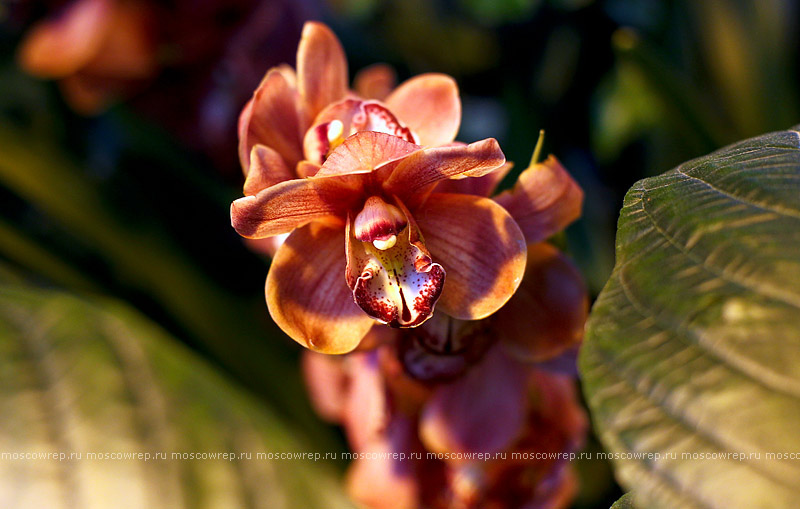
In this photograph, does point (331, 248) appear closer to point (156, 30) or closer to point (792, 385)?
point (792, 385)

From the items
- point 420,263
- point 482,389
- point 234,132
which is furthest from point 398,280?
point 234,132

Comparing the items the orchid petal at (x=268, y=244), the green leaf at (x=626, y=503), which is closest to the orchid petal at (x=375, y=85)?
the orchid petal at (x=268, y=244)

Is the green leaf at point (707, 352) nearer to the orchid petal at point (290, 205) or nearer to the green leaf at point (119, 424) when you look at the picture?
the orchid petal at point (290, 205)

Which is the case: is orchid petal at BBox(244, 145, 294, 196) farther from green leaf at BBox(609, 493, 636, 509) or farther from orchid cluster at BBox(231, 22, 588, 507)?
green leaf at BBox(609, 493, 636, 509)

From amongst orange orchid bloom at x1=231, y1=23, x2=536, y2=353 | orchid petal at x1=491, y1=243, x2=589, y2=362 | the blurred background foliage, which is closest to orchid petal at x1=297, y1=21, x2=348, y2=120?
orange orchid bloom at x1=231, y1=23, x2=536, y2=353

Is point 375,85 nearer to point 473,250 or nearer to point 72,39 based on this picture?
point 473,250
